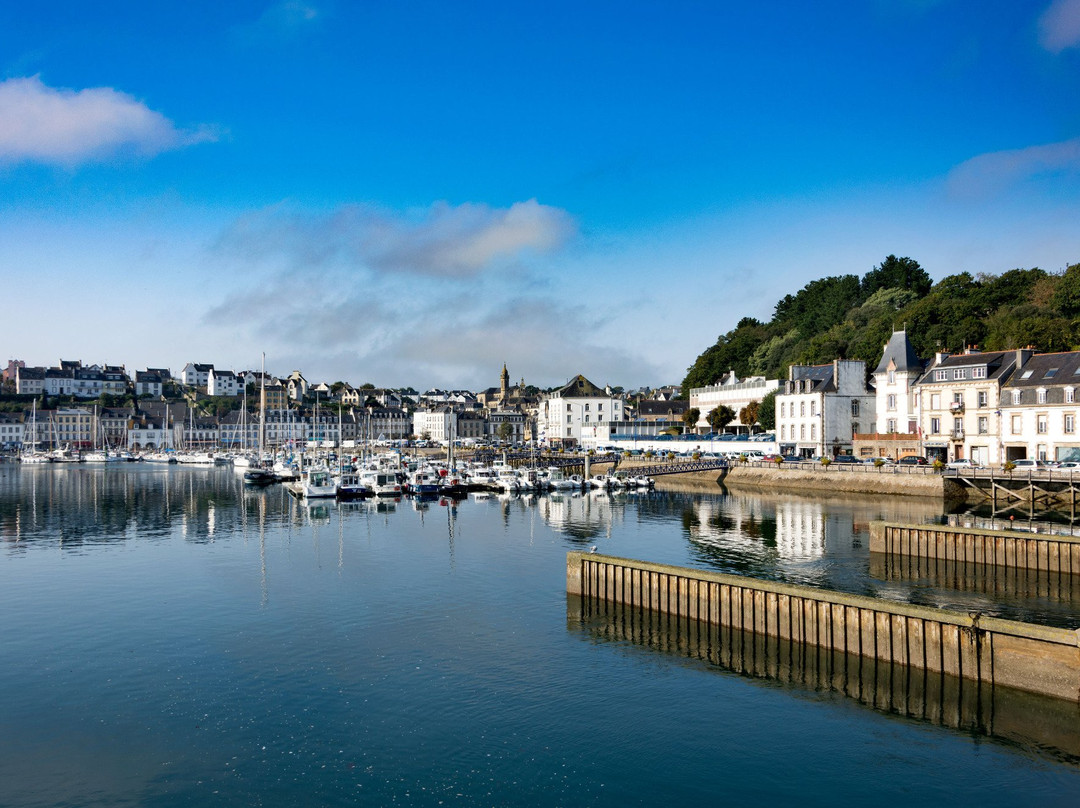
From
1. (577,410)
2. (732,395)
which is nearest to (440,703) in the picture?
(732,395)

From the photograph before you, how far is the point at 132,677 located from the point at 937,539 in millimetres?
32194

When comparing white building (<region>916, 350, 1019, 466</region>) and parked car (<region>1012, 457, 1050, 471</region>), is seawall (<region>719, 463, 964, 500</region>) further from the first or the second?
white building (<region>916, 350, 1019, 466</region>)

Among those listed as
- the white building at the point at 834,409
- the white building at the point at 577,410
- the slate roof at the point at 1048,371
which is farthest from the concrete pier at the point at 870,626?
the white building at the point at 577,410

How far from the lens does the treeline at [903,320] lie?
293 ft

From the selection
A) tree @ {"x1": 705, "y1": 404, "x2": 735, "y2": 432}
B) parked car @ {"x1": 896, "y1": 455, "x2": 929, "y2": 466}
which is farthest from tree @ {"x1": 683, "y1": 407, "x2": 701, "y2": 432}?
parked car @ {"x1": 896, "y1": 455, "x2": 929, "y2": 466}

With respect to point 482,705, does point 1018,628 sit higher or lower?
higher

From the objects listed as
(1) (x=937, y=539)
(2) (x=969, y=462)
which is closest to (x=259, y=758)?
(1) (x=937, y=539)

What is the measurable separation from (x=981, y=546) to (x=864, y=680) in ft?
61.5

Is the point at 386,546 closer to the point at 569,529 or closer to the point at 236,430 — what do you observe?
the point at 569,529

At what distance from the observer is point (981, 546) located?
1433 inches

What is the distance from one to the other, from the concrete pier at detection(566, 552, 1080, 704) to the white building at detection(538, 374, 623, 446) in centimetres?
10865

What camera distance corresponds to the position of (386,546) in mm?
43938

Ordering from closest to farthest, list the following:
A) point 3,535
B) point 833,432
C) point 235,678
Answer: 1. point 235,678
2. point 3,535
3. point 833,432

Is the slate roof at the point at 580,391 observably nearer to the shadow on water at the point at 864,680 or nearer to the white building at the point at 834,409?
the white building at the point at 834,409
